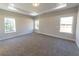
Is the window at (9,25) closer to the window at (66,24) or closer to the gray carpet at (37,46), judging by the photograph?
the gray carpet at (37,46)

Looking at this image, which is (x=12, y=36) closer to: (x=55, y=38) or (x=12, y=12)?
(x=12, y=12)

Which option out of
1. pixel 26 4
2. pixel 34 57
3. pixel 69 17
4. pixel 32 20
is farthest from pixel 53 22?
pixel 34 57

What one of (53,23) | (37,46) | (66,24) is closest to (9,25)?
(37,46)

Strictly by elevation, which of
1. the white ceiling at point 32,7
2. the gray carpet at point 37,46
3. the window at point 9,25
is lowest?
the gray carpet at point 37,46

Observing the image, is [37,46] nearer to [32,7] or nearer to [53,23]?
[53,23]

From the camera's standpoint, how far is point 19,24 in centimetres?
177

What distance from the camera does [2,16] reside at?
62.8 inches

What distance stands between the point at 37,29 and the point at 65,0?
2.72 feet

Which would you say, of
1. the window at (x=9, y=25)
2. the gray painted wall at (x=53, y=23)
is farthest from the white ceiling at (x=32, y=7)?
the window at (x=9, y=25)

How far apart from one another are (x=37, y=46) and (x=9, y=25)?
28.6 inches

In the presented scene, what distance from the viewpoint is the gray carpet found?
1.63 m

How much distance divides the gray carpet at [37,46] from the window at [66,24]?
217 mm

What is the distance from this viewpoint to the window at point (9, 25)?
1.63 meters

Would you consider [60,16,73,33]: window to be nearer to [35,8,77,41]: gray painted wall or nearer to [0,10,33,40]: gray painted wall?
[35,8,77,41]: gray painted wall
